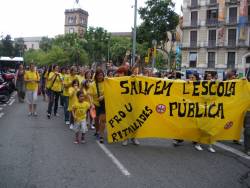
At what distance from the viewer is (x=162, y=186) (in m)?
5.91

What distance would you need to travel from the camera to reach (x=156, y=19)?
55750 mm

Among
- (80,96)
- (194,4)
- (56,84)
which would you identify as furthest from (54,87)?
(194,4)

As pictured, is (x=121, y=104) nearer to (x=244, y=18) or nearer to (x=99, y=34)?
(x=244, y=18)

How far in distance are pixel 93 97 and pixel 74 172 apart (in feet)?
10.6

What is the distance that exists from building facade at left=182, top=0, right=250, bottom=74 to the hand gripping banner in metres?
44.3

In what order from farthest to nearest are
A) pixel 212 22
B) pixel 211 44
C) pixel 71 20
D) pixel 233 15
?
pixel 71 20 < pixel 211 44 < pixel 212 22 < pixel 233 15

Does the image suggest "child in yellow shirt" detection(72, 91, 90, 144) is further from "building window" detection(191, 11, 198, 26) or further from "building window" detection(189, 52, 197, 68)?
"building window" detection(191, 11, 198, 26)

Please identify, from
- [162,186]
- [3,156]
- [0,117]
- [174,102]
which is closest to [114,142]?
[174,102]

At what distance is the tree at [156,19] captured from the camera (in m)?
55.4

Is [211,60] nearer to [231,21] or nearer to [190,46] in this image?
[190,46]

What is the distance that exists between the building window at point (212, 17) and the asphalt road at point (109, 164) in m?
49.0

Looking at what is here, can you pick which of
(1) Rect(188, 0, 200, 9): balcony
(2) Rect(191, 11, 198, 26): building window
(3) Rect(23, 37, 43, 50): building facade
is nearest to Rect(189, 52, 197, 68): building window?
(2) Rect(191, 11, 198, 26): building window

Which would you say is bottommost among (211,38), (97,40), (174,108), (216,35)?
(174,108)

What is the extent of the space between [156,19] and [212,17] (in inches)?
301
